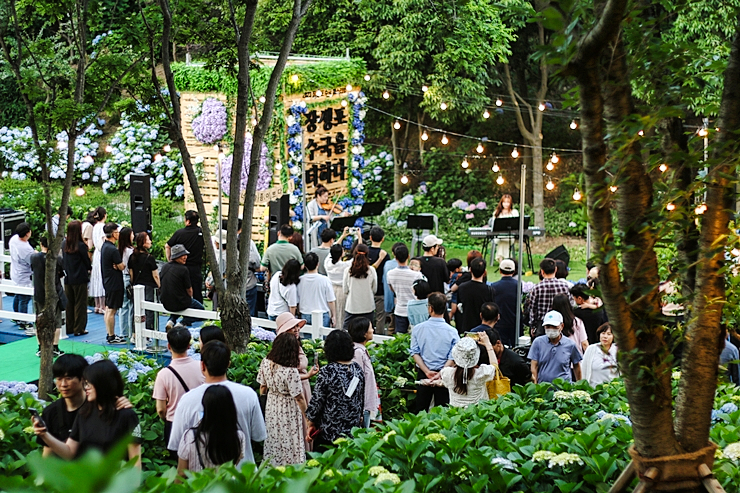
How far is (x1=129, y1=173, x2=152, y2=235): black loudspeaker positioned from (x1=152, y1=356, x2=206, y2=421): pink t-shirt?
799cm

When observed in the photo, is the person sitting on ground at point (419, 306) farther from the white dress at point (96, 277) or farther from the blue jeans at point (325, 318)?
the white dress at point (96, 277)

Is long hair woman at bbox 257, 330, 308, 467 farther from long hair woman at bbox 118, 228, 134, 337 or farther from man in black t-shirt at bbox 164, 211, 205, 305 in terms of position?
man in black t-shirt at bbox 164, 211, 205, 305

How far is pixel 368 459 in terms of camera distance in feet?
13.6

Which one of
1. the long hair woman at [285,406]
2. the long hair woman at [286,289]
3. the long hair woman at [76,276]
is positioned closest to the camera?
the long hair woman at [285,406]

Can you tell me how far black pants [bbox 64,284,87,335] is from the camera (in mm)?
10047

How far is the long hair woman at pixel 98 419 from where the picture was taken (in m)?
4.06

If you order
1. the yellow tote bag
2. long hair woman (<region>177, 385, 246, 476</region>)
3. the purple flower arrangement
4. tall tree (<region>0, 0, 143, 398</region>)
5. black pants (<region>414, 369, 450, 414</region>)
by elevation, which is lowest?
black pants (<region>414, 369, 450, 414</region>)

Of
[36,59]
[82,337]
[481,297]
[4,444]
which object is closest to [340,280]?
[481,297]

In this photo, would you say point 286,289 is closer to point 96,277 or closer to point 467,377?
point 467,377

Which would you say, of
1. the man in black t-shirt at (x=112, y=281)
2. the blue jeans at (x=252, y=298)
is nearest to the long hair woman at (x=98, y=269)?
the man in black t-shirt at (x=112, y=281)

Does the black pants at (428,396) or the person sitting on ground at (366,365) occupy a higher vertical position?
the person sitting on ground at (366,365)

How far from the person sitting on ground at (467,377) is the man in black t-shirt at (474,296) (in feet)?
7.21

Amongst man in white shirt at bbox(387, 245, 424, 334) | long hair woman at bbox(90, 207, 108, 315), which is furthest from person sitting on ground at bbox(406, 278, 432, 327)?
long hair woman at bbox(90, 207, 108, 315)

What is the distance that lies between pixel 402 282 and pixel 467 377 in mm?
3035
